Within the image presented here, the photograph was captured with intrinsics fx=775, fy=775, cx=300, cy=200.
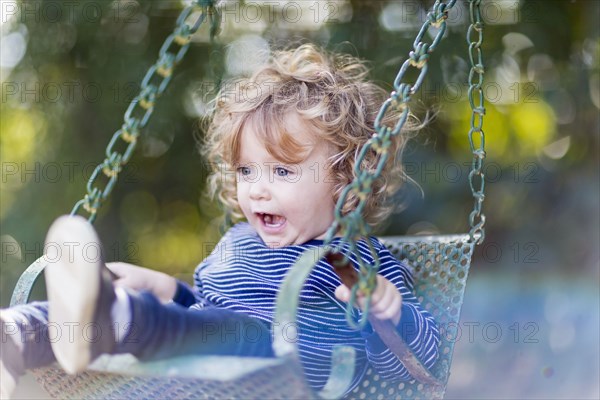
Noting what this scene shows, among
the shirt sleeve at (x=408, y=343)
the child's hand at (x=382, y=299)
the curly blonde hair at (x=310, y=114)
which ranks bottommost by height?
the shirt sleeve at (x=408, y=343)

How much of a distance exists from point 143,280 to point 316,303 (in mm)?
305

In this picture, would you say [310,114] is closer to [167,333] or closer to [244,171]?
[244,171]

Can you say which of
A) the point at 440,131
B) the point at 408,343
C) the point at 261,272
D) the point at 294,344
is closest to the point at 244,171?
the point at 261,272

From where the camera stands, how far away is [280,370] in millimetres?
925

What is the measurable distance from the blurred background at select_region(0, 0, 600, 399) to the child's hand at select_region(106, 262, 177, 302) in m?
1.01

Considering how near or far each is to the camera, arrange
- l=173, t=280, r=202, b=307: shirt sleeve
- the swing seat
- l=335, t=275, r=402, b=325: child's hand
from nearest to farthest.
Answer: the swing seat
l=335, t=275, r=402, b=325: child's hand
l=173, t=280, r=202, b=307: shirt sleeve

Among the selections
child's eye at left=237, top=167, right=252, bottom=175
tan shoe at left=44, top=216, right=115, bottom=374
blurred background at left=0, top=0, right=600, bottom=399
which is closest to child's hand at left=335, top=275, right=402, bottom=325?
tan shoe at left=44, top=216, right=115, bottom=374

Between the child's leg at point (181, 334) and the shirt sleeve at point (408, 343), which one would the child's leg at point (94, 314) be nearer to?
the child's leg at point (181, 334)

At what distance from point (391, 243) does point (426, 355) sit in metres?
0.35

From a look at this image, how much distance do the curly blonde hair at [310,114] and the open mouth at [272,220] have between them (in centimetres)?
11

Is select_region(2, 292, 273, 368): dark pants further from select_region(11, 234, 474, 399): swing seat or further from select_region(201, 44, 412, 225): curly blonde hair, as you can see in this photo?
select_region(201, 44, 412, 225): curly blonde hair

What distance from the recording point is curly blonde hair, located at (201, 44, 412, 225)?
1.41m

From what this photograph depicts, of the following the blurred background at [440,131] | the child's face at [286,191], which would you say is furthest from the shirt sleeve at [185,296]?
the blurred background at [440,131]

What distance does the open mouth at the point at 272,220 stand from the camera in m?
1.40
